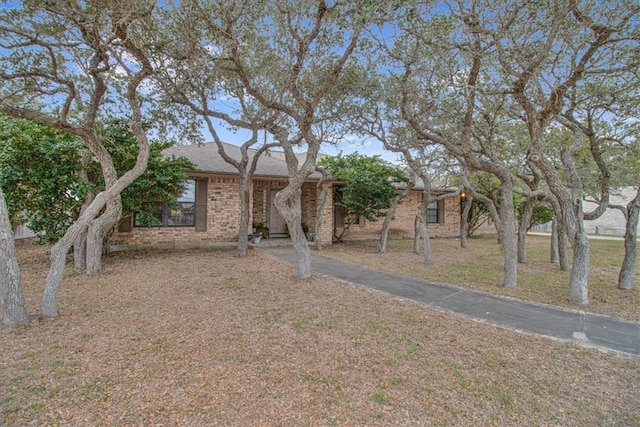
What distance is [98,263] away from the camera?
269 inches

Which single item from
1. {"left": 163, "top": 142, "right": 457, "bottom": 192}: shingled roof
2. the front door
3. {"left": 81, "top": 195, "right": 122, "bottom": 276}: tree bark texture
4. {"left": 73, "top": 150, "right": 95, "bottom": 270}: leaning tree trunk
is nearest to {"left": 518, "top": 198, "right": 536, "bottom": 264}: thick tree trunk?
{"left": 163, "top": 142, "right": 457, "bottom": 192}: shingled roof

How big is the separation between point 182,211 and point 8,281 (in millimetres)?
7168

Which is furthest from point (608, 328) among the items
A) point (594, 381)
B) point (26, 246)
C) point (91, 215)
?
point (26, 246)

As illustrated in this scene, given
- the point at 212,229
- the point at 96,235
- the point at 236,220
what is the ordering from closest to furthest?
the point at 96,235
the point at 212,229
the point at 236,220

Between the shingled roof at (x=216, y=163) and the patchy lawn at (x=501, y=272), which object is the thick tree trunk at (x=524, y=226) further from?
the shingled roof at (x=216, y=163)

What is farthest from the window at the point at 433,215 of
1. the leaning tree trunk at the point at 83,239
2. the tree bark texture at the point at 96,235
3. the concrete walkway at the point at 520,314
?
the leaning tree trunk at the point at 83,239

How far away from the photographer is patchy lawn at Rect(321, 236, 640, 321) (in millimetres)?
5594

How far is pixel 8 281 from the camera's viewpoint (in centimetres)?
382

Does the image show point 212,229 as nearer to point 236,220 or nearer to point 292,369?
point 236,220

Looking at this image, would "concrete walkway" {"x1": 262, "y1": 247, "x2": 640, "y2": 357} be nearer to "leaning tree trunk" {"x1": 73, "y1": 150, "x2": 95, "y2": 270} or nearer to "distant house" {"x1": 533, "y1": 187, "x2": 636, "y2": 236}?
"leaning tree trunk" {"x1": 73, "y1": 150, "x2": 95, "y2": 270}

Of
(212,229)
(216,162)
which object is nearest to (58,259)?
(212,229)

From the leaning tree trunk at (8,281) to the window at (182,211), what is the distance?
6.79 meters

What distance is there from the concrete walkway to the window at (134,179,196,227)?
620 cm

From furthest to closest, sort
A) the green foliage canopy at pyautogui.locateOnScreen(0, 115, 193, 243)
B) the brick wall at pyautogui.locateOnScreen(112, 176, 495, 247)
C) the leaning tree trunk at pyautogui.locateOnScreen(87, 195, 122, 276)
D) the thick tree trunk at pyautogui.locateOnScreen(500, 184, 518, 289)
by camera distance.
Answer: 1. the brick wall at pyautogui.locateOnScreen(112, 176, 495, 247)
2. the green foliage canopy at pyautogui.locateOnScreen(0, 115, 193, 243)
3. the leaning tree trunk at pyautogui.locateOnScreen(87, 195, 122, 276)
4. the thick tree trunk at pyautogui.locateOnScreen(500, 184, 518, 289)
